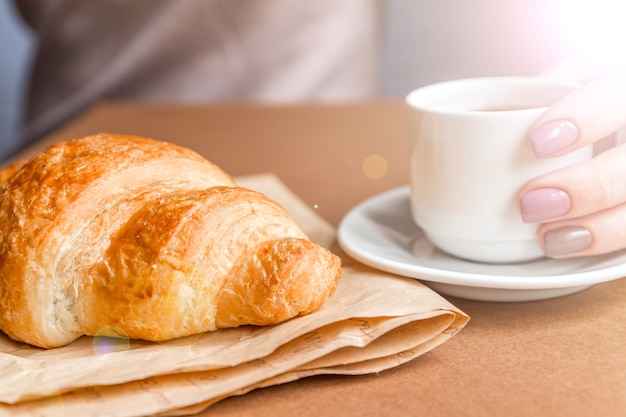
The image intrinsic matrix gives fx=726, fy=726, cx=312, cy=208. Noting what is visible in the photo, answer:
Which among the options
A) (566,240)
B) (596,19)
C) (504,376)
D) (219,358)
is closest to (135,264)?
(219,358)

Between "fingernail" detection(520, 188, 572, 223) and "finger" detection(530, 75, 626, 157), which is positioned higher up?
"finger" detection(530, 75, 626, 157)

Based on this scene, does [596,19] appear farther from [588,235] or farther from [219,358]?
[219,358]

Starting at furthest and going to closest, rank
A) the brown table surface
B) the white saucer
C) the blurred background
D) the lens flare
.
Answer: the blurred background
the lens flare
the white saucer
the brown table surface

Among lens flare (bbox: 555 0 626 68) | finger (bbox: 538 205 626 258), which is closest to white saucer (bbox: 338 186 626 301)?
finger (bbox: 538 205 626 258)

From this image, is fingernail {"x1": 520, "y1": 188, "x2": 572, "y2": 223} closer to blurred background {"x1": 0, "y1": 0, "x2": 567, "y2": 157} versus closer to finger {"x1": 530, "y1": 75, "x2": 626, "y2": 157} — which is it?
finger {"x1": 530, "y1": 75, "x2": 626, "y2": 157}

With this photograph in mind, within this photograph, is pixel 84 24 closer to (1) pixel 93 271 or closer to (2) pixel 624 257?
(1) pixel 93 271

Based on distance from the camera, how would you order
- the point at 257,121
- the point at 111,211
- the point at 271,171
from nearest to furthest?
the point at 111,211
the point at 271,171
the point at 257,121

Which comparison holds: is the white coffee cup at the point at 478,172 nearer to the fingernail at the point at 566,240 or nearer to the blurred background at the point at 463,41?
the fingernail at the point at 566,240

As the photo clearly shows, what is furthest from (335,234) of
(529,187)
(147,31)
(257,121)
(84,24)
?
(84,24)
